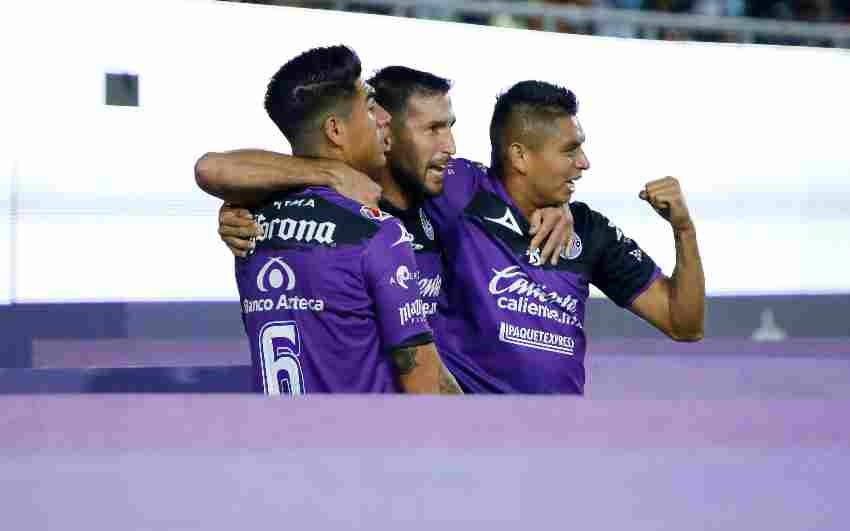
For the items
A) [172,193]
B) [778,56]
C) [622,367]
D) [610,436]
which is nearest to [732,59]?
[778,56]

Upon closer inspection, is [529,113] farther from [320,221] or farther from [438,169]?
[320,221]

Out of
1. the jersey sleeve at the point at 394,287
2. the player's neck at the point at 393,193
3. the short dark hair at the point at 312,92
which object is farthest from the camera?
the player's neck at the point at 393,193

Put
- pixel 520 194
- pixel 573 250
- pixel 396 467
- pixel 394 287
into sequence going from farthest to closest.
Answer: pixel 520 194 → pixel 573 250 → pixel 394 287 → pixel 396 467

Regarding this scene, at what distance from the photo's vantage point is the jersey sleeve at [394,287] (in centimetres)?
252

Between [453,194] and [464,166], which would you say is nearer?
[453,194]

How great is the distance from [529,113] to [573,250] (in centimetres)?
37

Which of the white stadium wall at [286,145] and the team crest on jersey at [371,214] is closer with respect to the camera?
the team crest on jersey at [371,214]

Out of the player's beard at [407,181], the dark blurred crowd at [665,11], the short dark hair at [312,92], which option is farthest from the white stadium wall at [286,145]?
the short dark hair at [312,92]

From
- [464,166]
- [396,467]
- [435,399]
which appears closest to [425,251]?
[464,166]

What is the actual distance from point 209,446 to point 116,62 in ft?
10.7

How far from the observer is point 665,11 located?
7.10 metres

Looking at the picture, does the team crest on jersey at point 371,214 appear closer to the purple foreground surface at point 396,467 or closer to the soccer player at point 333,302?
the soccer player at point 333,302

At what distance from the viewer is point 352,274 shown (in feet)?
8.28

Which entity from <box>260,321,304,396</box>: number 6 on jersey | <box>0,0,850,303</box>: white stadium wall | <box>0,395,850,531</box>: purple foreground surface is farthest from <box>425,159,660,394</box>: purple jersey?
<box>0,0,850,303</box>: white stadium wall
